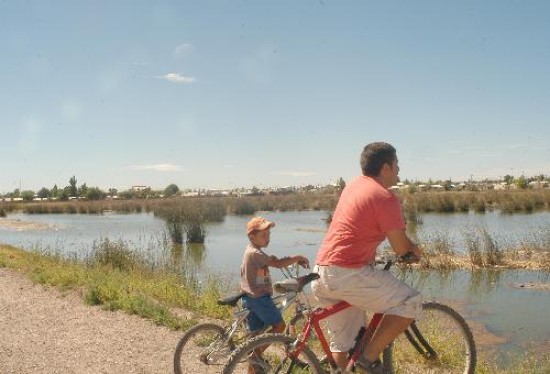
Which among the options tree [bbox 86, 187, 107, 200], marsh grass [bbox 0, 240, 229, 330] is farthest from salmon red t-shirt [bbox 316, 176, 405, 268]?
tree [bbox 86, 187, 107, 200]

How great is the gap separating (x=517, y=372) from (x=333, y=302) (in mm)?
2590

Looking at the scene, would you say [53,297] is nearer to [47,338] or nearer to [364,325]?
[47,338]

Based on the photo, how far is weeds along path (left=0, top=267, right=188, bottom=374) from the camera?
5793 mm

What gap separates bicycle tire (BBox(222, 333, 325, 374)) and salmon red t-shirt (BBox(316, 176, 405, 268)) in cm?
61

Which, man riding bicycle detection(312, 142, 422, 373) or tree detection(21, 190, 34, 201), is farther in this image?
tree detection(21, 190, 34, 201)

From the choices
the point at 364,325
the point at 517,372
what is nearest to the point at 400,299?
the point at 364,325

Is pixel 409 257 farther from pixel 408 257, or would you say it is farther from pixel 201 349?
pixel 201 349

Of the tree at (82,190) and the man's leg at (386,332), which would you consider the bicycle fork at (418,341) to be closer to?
the man's leg at (386,332)

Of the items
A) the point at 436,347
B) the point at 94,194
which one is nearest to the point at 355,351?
the point at 436,347

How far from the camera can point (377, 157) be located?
3.78m

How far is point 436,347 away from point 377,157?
247 cm

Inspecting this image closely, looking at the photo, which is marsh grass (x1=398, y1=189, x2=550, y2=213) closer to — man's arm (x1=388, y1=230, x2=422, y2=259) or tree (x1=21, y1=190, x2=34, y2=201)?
man's arm (x1=388, y1=230, x2=422, y2=259)

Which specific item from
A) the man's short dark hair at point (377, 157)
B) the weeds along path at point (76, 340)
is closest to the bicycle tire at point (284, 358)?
the man's short dark hair at point (377, 157)

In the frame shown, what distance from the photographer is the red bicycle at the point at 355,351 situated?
12.0 ft
